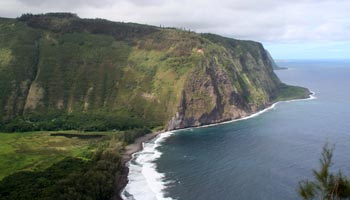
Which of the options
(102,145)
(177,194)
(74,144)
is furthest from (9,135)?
(177,194)

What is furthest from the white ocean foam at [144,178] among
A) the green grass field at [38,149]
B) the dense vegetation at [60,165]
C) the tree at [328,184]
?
the tree at [328,184]

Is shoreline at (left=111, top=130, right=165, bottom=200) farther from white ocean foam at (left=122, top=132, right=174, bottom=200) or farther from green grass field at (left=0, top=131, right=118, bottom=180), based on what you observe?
green grass field at (left=0, top=131, right=118, bottom=180)

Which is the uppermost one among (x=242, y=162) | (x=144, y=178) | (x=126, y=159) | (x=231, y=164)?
(x=126, y=159)

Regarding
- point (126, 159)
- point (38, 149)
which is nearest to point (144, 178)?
point (126, 159)

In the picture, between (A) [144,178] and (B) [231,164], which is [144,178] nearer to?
(A) [144,178]

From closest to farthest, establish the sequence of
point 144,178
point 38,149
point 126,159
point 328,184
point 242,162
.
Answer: point 328,184 < point 144,178 < point 242,162 < point 126,159 < point 38,149

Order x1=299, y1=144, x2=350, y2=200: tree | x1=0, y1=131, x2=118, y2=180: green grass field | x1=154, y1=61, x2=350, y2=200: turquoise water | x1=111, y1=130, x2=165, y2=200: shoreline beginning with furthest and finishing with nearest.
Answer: x1=0, y1=131, x2=118, y2=180: green grass field < x1=111, y1=130, x2=165, y2=200: shoreline < x1=154, y1=61, x2=350, y2=200: turquoise water < x1=299, y1=144, x2=350, y2=200: tree

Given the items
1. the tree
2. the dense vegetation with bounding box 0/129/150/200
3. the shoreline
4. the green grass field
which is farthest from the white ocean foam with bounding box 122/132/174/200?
the tree

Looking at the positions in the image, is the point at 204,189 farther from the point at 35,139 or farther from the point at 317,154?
the point at 35,139
